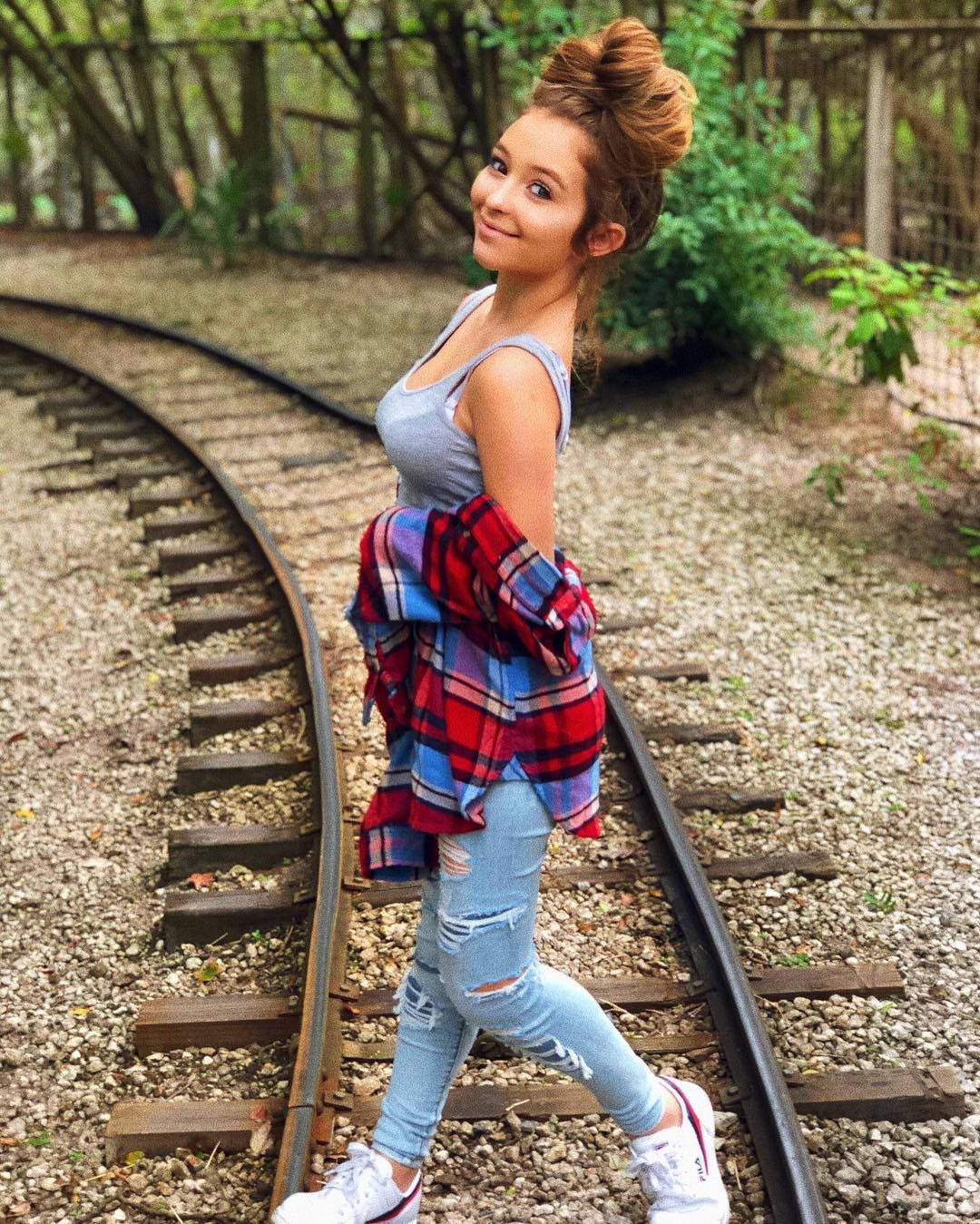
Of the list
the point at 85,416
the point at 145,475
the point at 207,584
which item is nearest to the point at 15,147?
the point at 85,416

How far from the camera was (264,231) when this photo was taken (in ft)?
52.1

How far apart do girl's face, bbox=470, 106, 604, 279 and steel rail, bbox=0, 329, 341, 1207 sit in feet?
5.83

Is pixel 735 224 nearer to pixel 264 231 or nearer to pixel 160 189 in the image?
pixel 264 231

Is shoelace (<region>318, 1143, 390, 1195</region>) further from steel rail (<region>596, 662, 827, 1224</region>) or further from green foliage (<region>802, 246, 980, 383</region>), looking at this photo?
green foliage (<region>802, 246, 980, 383</region>)

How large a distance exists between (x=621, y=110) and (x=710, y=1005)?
216 cm

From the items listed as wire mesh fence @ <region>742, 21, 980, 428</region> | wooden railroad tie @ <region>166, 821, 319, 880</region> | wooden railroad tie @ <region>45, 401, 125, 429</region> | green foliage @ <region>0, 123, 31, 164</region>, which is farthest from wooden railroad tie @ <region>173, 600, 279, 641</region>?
green foliage @ <region>0, 123, 31, 164</region>

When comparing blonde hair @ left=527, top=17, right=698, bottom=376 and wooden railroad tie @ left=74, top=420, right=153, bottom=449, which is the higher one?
blonde hair @ left=527, top=17, right=698, bottom=376

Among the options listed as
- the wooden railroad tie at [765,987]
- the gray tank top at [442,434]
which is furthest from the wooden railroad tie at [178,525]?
the gray tank top at [442,434]

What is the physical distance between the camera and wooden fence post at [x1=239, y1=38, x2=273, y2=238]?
15828mm

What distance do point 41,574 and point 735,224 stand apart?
426cm

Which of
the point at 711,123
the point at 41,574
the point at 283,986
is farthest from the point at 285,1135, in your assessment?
the point at 711,123

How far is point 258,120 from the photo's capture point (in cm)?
1602

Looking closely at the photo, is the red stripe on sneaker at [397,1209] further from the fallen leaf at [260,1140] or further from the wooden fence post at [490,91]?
the wooden fence post at [490,91]

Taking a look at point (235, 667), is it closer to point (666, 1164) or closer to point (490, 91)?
point (666, 1164)
